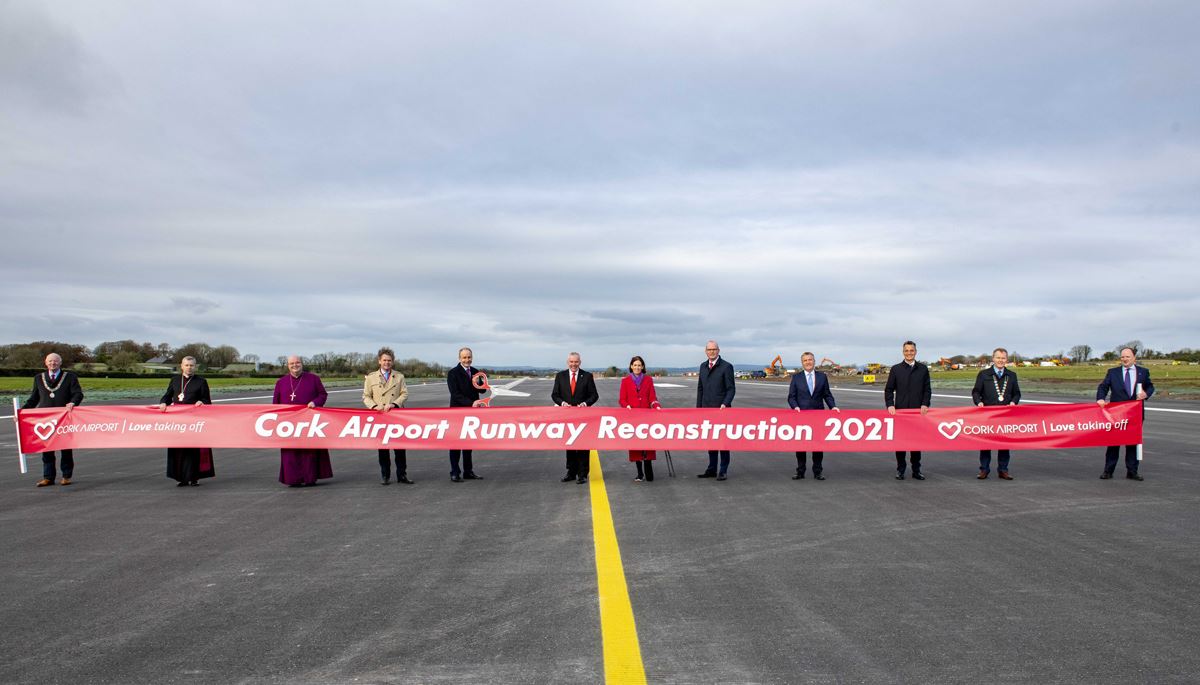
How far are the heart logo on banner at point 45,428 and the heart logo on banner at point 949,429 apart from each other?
44.0 ft

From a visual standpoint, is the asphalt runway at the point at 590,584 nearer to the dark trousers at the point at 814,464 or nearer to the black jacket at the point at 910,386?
the dark trousers at the point at 814,464

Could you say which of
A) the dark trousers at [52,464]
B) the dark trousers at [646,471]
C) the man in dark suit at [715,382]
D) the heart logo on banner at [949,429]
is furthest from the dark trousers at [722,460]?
the dark trousers at [52,464]

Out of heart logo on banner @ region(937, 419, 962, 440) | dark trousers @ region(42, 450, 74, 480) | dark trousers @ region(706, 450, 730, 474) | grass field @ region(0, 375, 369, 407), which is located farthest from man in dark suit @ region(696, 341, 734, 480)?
grass field @ region(0, 375, 369, 407)

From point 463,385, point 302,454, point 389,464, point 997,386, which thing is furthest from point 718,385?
point 302,454

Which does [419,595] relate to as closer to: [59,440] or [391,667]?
[391,667]

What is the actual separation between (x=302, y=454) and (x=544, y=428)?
11.4 feet

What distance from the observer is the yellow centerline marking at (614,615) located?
3.85m

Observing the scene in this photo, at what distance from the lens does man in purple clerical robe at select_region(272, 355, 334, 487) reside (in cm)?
1051

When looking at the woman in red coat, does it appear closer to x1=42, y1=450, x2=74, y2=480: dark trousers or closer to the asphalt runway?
the asphalt runway

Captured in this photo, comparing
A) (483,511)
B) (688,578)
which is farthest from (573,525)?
(688,578)

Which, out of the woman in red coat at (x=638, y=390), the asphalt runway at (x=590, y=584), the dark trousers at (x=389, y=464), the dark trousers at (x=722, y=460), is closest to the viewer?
the asphalt runway at (x=590, y=584)

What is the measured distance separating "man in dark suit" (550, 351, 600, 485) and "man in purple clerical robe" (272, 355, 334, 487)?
3.50 metres

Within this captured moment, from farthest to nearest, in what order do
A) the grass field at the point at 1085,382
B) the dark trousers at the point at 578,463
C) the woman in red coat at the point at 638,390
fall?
the grass field at the point at 1085,382 < the woman in red coat at the point at 638,390 < the dark trousers at the point at 578,463

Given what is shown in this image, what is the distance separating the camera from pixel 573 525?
24.9ft
